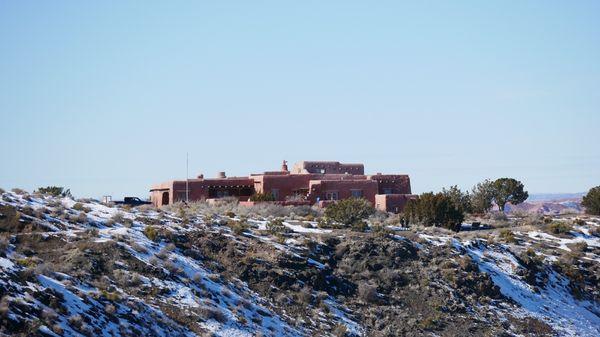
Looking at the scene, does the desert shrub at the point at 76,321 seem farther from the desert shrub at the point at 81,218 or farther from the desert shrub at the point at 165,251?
the desert shrub at the point at 81,218

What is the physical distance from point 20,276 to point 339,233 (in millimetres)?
19819

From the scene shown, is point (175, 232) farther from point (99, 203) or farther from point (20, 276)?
point (20, 276)

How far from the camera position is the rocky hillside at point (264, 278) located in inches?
1059

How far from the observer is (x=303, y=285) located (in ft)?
115

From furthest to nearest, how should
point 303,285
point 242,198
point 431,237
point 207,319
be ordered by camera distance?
point 242,198
point 431,237
point 303,285
point 207,319

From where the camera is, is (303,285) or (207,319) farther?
(303,285)

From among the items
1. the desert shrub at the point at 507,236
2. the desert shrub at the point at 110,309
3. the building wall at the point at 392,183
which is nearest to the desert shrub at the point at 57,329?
the desert shrub at the point at 110,309

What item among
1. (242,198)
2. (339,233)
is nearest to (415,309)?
(339,233)

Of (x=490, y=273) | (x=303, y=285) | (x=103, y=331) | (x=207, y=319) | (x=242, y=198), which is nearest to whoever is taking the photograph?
(x=103, y=331)

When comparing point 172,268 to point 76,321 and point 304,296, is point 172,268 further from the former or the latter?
point 76,321

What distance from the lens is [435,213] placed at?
5316 cm

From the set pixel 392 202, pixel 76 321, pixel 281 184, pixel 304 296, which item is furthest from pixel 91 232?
pixel 392 202

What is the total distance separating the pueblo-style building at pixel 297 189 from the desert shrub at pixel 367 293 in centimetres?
2220

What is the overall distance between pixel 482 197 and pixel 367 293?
38.4 metres
